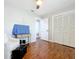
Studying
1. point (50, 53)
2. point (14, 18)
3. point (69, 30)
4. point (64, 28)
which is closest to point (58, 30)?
point (64, 28)

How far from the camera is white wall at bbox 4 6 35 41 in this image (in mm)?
4479

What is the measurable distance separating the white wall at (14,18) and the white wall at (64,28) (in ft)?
5.90

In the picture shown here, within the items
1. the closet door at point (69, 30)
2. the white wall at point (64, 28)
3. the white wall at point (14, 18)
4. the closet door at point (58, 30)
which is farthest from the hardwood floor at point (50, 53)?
the white wall at point (14, 18)

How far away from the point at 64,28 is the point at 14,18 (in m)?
3.25

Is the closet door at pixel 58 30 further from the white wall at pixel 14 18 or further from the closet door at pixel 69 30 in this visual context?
the white wall at pixel 14 18

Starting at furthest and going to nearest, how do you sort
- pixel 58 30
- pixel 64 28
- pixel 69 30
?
1. pixel 58 30
2. pixel 64 28
3. pixel 69 30

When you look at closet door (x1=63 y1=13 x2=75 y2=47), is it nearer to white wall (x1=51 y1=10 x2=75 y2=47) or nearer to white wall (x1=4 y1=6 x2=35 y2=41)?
white wall (x1=51 y1=10 x2=75 y2=47)

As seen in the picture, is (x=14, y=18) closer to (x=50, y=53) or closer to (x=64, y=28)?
(x=50, y=53)

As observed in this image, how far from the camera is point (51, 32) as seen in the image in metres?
6.41

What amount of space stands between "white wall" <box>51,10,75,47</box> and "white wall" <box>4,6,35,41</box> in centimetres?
180

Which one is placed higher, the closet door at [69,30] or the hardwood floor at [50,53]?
the closet door at [69,30]

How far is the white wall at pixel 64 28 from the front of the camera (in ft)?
15.3

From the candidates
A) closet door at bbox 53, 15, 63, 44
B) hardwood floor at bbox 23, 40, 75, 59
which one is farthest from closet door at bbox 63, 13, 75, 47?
hardwood floor at bbox 23, 40, 75, 59

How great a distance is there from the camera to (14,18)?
4949 mm
